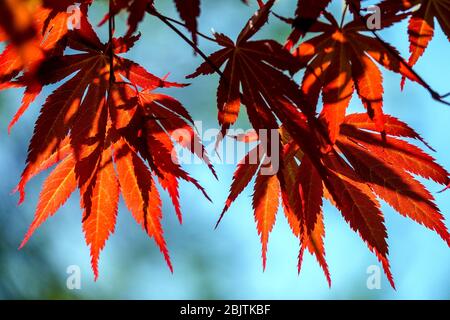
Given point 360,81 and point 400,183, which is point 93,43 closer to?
point 360,81

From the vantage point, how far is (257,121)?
730mm

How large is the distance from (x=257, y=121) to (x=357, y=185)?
0.27m

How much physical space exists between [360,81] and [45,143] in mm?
514

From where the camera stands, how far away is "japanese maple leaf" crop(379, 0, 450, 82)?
73cm

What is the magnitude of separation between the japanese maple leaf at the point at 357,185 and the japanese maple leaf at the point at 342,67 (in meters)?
0.12

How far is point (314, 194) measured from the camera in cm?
84

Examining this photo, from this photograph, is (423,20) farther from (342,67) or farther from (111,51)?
(111,51)

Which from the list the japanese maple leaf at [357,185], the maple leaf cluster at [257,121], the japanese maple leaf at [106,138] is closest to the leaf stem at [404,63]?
the maple leaf cluster at [257,121]

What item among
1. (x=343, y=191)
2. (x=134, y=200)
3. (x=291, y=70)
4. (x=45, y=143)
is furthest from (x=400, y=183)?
(x=45, y=143)

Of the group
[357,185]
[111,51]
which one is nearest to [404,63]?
[357,185]

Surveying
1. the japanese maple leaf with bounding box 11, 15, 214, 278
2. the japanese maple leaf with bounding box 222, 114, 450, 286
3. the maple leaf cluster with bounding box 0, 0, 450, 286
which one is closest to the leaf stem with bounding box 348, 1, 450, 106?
the maple leaf cluster with bounding box 0, 0, 450, 286

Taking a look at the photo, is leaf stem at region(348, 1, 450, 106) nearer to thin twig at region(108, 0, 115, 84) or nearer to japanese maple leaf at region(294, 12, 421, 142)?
japanese maple leaf at region(294, 12, 421, 142)

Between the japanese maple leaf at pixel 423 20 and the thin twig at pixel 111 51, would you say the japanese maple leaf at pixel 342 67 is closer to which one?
the japanese maple leaf at pixel 423 20

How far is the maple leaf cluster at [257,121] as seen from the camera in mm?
714
